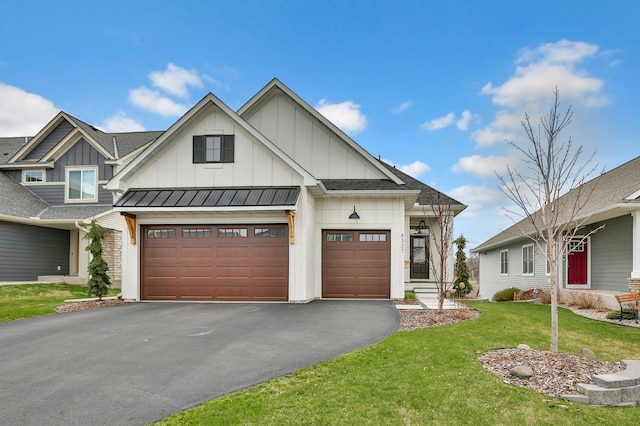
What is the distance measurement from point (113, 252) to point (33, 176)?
22.0 feet

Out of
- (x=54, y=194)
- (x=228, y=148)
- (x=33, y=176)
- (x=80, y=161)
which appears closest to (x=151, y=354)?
(x=228, y=148)

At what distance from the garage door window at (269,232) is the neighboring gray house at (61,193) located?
30.3 feet

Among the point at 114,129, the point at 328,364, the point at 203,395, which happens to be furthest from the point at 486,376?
the point at 114,129

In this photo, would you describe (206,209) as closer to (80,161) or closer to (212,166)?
(212,166)

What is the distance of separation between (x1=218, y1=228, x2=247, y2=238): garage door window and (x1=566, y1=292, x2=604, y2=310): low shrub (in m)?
11.7

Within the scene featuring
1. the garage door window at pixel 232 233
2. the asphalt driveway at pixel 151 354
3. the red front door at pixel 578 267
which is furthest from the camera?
the red front door at pixel 578 267

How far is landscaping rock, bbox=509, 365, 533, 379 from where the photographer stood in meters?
5.55

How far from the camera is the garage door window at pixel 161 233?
1412cm

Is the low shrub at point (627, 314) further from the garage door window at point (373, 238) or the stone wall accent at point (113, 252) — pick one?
the stone wall accent at point (113, 252)

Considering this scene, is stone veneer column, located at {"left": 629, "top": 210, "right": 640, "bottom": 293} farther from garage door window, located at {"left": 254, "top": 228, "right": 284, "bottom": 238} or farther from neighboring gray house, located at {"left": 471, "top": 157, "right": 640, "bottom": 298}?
garage door window, located at {"left": 254, "top": 228, "right": 284, "bottom": 238}

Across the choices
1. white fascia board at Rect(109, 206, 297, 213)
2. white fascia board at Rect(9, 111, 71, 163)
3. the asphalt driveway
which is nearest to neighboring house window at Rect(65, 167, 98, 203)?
white fascia board at Rect(9, 111, 71, 163)

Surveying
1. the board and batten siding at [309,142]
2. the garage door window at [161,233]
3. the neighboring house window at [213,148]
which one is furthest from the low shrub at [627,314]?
the garage door window at [161,233]

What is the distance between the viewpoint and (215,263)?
1388 centimetres

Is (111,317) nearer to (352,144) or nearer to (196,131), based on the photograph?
(196,131)
